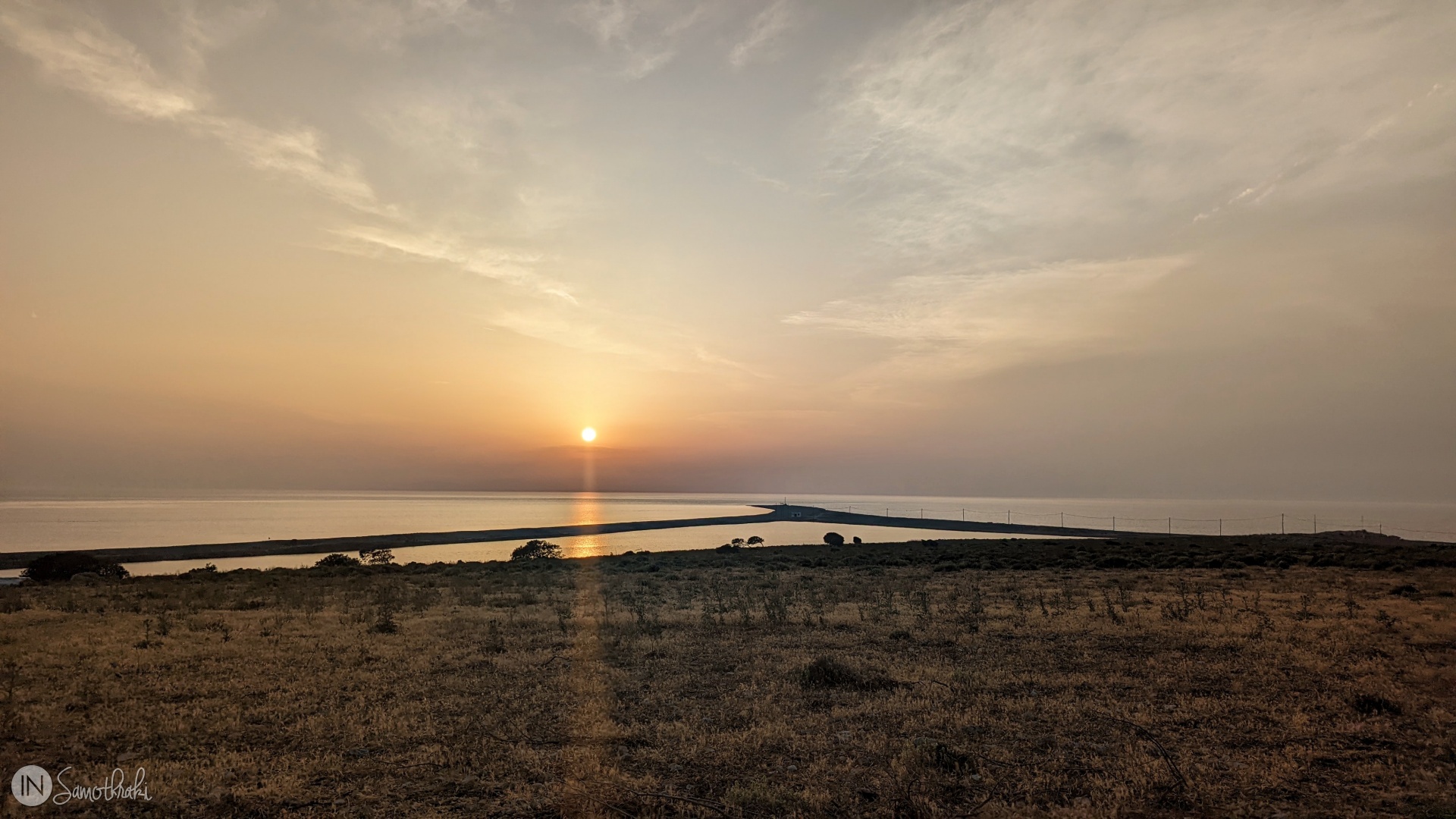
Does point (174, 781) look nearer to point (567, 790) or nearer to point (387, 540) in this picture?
point (567, 790)

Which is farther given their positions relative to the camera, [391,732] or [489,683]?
[489,683]

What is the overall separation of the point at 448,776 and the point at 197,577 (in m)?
32.8

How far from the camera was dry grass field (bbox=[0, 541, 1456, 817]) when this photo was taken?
24.0ft

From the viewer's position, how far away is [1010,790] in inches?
287

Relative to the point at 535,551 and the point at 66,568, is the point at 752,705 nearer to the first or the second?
Answer: the point at 66,568

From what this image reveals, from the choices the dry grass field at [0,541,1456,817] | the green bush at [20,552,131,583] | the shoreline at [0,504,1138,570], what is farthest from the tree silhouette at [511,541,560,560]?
the dry grass field at [0,541,1456,817]

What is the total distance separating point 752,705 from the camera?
10703 mm

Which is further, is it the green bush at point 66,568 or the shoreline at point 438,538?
the shoreline at point 438,538

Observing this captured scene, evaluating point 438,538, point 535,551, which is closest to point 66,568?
point 535,551

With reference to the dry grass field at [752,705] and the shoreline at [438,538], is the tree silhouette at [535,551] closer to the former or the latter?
the shoreline at [438,538]

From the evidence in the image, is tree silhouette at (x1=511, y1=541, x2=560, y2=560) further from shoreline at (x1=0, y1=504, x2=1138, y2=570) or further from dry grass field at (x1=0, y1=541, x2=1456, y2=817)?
dry grass field at (x1=0, y1=541, x2=1456, y2=817)

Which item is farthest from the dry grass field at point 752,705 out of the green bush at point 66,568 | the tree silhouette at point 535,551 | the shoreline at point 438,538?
the shoreline at point 438,538

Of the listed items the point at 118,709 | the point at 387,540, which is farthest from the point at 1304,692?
the point at 387,540

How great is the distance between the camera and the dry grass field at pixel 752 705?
24.0 feet
